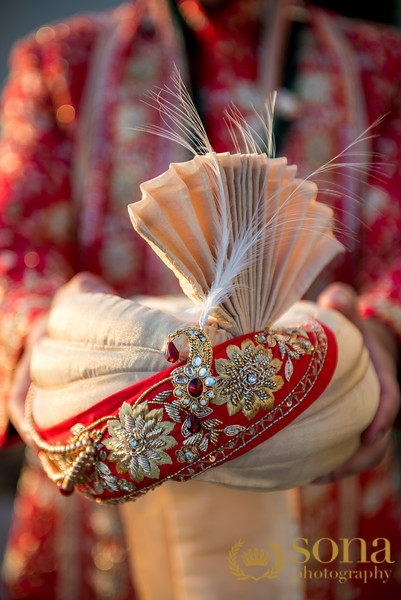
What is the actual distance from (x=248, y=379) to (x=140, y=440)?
0.08m

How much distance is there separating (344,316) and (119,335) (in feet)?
0.76

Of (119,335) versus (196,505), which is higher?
(119,335)

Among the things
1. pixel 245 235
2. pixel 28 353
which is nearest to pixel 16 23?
pixel 28 353

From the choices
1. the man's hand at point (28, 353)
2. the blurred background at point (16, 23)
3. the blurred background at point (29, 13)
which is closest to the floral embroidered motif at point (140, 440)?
the man's hand at point (28, 353)

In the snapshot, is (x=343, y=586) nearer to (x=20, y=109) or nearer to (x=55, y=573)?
(x=55, y=573)

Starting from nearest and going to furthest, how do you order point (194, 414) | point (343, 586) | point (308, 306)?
point (194, 414)
point (308, 306)
point (343, 586)

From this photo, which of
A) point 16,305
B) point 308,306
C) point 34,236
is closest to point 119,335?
point 308,306

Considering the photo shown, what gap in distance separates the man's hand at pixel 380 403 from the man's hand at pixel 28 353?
0.72ft

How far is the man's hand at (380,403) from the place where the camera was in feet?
1.62

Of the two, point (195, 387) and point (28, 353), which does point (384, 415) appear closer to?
point (195, 387)

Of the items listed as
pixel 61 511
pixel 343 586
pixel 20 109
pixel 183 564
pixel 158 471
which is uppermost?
pixel 20 109

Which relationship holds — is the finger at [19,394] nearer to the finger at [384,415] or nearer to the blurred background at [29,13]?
the finger at [384,415]

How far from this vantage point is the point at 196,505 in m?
0.54

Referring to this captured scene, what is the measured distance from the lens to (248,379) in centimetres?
40
